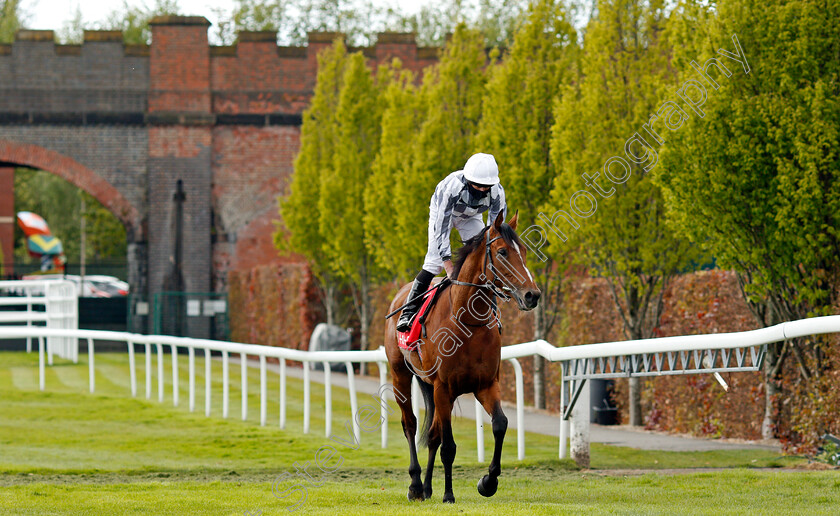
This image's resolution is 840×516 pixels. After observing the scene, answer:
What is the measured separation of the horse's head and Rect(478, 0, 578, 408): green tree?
27.2 feet

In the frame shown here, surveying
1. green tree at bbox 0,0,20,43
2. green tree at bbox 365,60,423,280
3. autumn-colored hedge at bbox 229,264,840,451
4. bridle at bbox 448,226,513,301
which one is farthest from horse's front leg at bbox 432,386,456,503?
green tree at bbox 0,0,20,43

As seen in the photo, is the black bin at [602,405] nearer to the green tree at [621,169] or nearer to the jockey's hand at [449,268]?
the green tree at [621,169]

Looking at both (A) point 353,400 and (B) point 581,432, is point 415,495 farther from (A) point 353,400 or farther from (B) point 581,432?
(A) point 353,400

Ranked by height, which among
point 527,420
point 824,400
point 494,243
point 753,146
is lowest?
point 527,420

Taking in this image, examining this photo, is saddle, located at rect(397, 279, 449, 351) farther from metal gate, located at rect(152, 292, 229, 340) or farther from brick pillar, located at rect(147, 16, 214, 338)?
brick pillar, located at rect(147, 16, 214, 338)

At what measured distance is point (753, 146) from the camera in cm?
952

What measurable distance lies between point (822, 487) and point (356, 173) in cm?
1537

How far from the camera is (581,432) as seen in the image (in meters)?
9.39

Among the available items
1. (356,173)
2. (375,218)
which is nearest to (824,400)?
(375,218)

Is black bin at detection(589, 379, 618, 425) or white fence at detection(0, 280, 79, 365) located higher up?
white fence at detection(0, 280, 79, 365)

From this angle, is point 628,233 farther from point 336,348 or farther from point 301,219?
point 301,219

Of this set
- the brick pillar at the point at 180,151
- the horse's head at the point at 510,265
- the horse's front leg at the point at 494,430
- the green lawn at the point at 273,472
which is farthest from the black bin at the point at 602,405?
the brick pillar at the point at 180,151

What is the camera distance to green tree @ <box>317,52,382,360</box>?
21.5m

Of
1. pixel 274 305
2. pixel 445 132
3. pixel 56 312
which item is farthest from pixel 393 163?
pixel 274 305
